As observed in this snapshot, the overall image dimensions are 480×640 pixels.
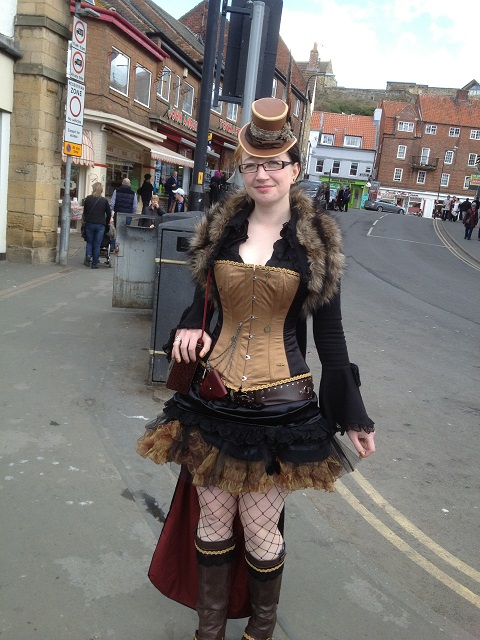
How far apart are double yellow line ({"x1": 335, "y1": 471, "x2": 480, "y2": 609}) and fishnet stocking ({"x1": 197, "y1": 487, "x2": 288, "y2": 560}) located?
4.21 ft

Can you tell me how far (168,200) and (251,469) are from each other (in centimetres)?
2329

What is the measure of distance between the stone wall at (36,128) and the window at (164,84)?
47.4ft

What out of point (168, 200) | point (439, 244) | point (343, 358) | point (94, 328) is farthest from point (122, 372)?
point (439, 244)

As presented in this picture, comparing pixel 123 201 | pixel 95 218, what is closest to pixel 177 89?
pixel 123 201

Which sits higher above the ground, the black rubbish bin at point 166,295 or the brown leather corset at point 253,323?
the brown leather corset at point 253,323

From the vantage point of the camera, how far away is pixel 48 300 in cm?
837

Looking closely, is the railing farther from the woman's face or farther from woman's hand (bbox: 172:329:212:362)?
woman's hand (bbox: 172:329:212:362)

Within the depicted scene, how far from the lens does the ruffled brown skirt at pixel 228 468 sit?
1985mm

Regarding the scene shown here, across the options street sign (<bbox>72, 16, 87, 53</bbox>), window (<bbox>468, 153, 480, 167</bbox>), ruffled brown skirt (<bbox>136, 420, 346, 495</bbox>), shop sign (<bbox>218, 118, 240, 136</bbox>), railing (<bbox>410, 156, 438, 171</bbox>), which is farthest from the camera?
railing (<bbox>410, 156, 438, 171</bbox>)

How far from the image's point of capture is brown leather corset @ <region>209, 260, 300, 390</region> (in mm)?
2088

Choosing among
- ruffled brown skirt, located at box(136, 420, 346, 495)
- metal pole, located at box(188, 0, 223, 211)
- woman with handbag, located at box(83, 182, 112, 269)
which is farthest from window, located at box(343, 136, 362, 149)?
ruffled brown skirt, located at box(136, 420, 346, 495)

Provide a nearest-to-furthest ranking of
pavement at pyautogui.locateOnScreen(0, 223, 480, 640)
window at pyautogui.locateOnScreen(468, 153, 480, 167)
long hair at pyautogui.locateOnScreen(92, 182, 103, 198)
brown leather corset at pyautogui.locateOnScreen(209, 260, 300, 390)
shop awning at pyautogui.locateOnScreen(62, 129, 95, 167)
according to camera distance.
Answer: brown leather corset at pyautogui.locateOnScreen(209, 260, 300, 390) → pavement at pyautogui.locateOnScreen(0, 223, 480, 640) → long hair at pyautogui.locateOnScreen(92, 182, 103, 198) → shop awning at pyautogui.locateOnScreen(62, 129, 95, 167) → window at pyautogui.locateOnScreen(468, 153, 480, 167)

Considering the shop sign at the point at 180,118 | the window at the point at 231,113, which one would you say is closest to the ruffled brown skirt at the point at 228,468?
the shop sign at the point at 180,118

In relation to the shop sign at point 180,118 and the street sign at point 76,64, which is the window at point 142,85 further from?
the street sign at point 76,64
